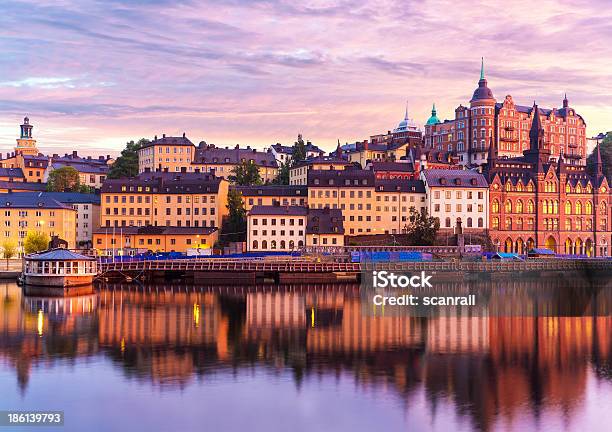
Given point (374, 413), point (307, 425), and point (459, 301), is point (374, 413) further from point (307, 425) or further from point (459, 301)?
point (459, 301)

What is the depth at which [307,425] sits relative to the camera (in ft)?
Answer: 118

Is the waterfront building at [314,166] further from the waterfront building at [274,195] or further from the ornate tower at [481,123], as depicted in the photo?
the ornate tower at [481,123]

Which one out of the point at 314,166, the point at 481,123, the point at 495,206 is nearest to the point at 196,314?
the point at 495,206

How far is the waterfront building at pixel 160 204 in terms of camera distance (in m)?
124

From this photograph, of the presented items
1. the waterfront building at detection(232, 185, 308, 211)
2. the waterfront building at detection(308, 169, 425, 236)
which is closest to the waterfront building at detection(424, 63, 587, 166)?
the waterfront building at detection(308, 169, 425, 236)

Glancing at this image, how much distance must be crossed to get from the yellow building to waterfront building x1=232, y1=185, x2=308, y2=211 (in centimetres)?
2686

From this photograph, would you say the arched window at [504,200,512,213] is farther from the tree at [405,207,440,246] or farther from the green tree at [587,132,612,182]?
the green tree at [587,132,612,182]

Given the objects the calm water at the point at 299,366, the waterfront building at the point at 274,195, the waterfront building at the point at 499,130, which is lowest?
the calm water at the point at 299,366

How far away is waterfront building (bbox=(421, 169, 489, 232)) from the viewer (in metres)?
125

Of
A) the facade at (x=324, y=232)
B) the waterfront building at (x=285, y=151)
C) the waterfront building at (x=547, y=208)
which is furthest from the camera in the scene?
the waterfront building at (x=285, y=151)

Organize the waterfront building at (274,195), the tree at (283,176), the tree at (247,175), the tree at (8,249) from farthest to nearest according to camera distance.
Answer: the tree at (283,176)
the tree at (247,175)
the waterfront building at (274,195)
the tree at (8,249)

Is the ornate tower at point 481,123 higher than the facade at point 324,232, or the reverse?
the ornate tower at point 481,123

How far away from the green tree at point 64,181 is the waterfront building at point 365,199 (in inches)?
2106

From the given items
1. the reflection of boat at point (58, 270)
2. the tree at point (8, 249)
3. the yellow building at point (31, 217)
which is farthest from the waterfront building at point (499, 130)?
the reflection of boat at point (58, 270)
